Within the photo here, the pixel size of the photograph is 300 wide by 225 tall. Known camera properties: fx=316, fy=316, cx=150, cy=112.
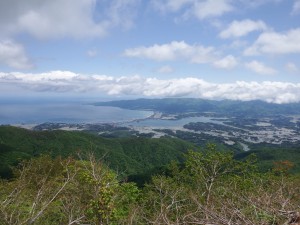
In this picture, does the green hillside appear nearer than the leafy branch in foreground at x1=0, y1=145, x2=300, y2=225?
No

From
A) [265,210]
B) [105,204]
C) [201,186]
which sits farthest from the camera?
[201,186]

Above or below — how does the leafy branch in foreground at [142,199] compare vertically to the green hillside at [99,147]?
above

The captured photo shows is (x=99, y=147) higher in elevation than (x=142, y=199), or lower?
lower

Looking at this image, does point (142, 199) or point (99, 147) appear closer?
point (142, 199)

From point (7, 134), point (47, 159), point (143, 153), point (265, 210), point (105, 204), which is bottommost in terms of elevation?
point (143, 153)

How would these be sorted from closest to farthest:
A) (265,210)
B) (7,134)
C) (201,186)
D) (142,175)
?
(265,210) → (201,186) → (142,175) → (7,134)

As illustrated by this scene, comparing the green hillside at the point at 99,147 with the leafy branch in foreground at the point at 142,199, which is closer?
the leafy branch in foreground at the point at 142,199

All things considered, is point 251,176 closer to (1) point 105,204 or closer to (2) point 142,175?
(1) point 105,204

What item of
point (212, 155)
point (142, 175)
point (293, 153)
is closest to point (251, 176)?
point (212, 155)
